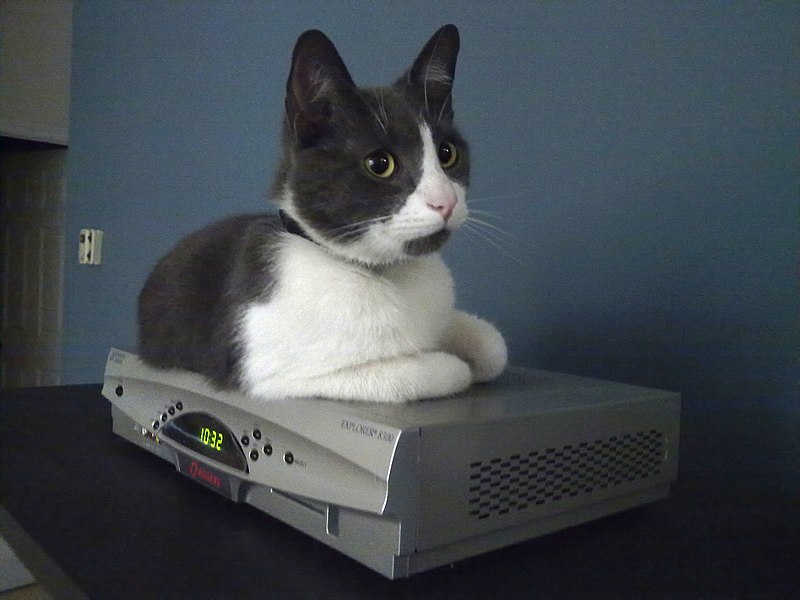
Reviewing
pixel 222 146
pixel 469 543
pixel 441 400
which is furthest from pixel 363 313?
pixel 222 146

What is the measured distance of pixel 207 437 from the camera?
2.21 ft

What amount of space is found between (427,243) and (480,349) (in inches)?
5.8

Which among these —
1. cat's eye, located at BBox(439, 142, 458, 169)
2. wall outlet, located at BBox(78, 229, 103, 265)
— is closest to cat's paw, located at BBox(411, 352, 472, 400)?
cat's eye, located at BBox(439, 142, 458, 169)

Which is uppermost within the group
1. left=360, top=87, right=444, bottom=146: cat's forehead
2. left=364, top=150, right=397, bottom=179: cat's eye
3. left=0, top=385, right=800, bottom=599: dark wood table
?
left=360, top=87, right=444, bottom=146: cat's forehead

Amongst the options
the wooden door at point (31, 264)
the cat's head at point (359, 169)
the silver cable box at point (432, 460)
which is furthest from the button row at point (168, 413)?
the wooden door at point (31, 264)

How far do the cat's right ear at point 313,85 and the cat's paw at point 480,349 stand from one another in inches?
10.7

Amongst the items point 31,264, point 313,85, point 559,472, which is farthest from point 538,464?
point 31,264

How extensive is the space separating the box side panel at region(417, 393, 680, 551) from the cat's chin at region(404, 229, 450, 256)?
0.20 m

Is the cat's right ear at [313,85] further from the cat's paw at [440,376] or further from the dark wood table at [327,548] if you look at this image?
the dark wood table at [327,548]

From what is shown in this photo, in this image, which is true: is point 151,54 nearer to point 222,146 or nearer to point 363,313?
point 222,146

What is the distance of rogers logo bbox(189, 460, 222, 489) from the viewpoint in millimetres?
650

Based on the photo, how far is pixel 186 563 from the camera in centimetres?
51

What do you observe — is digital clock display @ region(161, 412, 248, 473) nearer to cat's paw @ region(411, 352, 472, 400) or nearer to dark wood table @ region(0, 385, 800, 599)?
dark wood table @ region(0, 385, 800, 599)

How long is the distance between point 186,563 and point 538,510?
11.6 inches
